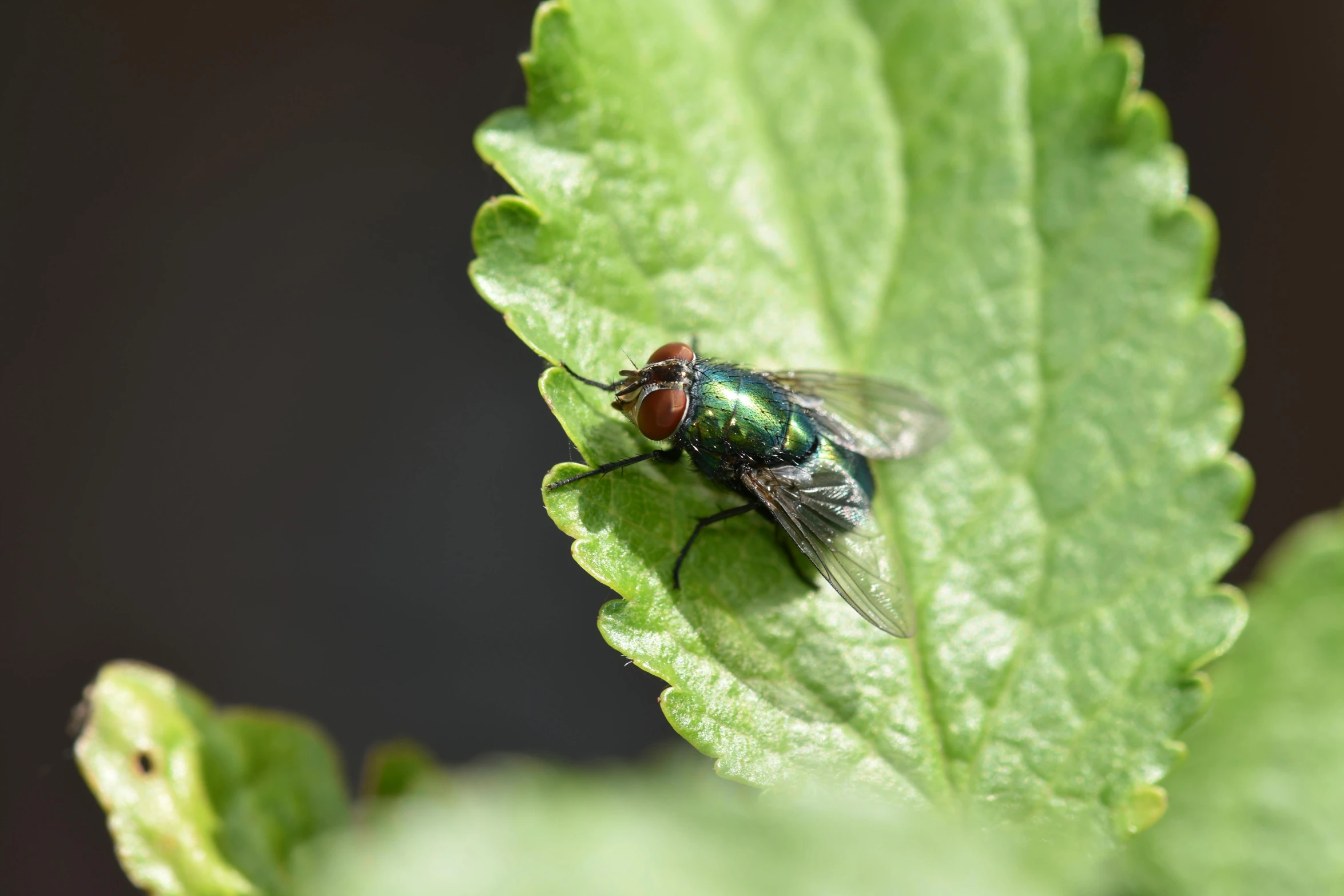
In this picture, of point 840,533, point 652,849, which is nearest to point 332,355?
point 840,533

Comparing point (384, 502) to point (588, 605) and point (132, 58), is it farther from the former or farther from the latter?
point (132, 58)

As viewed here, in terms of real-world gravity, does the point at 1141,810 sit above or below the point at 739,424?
below

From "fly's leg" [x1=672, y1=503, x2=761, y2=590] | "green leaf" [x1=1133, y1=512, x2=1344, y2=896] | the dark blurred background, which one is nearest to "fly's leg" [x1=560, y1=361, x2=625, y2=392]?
"fly's leg" [x1=672, y1=503, x2=761, y2=590]

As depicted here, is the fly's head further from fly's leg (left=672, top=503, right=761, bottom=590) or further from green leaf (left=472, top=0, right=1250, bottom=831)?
fly's leg (left=672, top=503, right=761, bottom=590)

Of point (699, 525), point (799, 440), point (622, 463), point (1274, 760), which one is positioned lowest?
point (1274, 760)

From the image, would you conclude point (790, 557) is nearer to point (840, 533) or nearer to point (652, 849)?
point (840, 533)

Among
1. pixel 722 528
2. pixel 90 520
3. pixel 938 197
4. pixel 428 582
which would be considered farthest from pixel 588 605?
pixel 938 197
